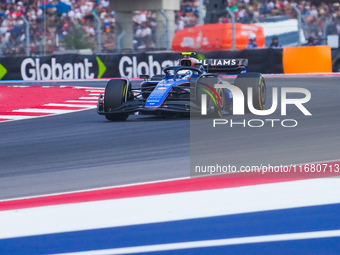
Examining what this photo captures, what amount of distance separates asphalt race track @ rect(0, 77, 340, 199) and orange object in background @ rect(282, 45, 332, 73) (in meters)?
9.54

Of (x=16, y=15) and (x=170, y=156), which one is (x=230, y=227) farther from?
(x=16, y=15)

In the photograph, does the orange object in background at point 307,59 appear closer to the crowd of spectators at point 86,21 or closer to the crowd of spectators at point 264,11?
the crowd of spectators at point 86,21

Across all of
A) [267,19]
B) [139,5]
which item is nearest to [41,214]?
[267,19]

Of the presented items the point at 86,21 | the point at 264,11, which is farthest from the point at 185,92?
the point at 264,11

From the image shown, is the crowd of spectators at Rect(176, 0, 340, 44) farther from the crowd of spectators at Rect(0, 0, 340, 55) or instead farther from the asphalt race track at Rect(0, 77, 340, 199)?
the asphalt race track at Rect(0, 77, 340, 199)

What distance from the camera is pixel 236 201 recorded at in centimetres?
442

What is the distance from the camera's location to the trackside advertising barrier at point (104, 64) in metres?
20.0

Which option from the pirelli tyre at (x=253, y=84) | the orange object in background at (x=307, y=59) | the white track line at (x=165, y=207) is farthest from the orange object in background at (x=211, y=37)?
the white track line at (x=165, y=207)

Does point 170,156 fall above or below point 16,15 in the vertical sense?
below

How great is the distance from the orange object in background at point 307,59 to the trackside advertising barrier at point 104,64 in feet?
0.78

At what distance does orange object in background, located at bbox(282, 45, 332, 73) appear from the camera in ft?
63.3

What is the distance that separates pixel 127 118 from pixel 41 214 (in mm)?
5864

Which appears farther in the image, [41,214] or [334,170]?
[334,170]

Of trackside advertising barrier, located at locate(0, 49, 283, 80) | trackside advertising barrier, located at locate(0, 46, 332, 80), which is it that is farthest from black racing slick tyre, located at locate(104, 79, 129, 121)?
trackside advertising barrier, located at locate(0, 49, 283, 80)
